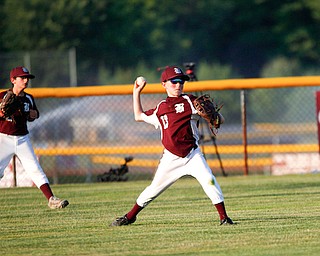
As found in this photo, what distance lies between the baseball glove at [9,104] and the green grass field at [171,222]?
3.69ft

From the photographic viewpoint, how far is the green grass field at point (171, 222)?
9.39 metres

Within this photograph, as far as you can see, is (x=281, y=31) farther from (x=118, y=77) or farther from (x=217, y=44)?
(x=118, y=77)

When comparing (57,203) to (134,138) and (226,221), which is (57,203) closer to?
(226,221)

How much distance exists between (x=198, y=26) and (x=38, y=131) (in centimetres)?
3004

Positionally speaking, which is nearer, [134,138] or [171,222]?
[171,222]

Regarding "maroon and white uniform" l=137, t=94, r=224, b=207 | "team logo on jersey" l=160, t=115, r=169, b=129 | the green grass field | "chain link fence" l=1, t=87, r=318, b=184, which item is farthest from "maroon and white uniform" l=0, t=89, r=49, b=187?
"chain link fence" l=1, t=87, r=318, b=184

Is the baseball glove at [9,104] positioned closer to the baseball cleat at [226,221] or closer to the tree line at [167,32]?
the baseball cleat at [226,221]

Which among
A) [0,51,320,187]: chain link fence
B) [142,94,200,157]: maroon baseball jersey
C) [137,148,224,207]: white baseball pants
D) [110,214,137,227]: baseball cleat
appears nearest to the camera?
[137,148,224,207]: white baseball pants

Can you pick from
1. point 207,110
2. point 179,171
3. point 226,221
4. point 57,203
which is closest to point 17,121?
point 57,203

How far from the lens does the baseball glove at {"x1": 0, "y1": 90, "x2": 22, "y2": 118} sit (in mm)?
12258

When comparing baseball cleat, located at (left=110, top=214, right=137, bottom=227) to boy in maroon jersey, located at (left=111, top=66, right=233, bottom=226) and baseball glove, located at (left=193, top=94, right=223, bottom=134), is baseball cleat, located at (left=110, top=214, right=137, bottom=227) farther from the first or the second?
baseball glove, located at (left=193, top=94, right=223, bottom=134)

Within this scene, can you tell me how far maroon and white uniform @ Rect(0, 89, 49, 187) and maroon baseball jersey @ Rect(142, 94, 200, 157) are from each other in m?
2.13

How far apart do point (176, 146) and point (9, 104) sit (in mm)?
2424

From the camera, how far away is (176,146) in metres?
10.7
